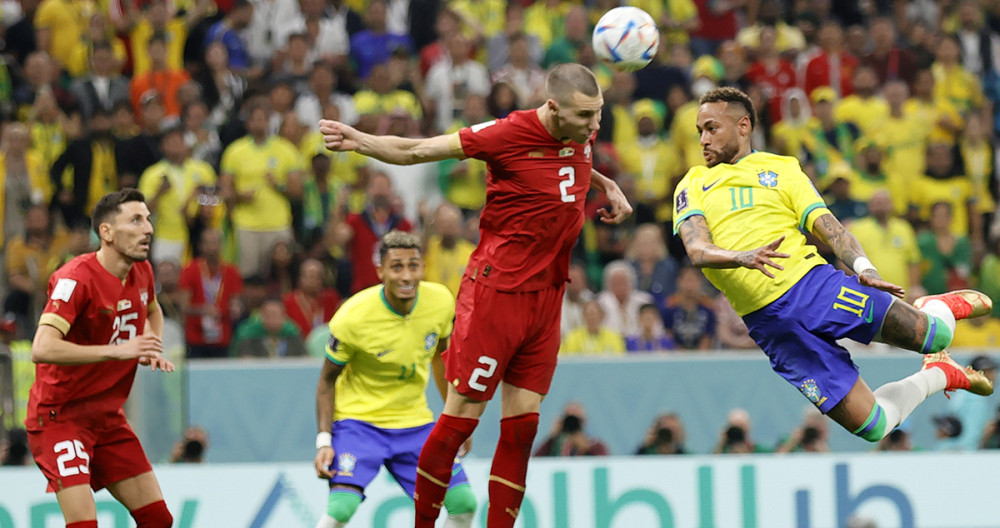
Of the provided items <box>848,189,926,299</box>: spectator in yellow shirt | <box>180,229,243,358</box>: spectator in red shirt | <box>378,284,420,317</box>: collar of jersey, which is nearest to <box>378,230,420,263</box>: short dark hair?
<box>378,284,420,317</box>: collar of jersey

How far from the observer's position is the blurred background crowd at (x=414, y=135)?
47.8ft

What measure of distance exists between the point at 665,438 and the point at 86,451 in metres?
5.40

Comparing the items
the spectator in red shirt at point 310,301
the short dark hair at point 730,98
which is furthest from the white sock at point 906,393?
the spectator in red shirt at point 310,301

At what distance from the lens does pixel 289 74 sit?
669 inches

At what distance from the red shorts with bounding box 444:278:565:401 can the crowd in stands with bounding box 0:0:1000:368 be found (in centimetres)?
547

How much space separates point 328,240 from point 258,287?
3.42 ft

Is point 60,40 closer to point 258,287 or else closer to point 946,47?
point 258,287

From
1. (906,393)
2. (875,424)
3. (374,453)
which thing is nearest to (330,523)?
(374,453)

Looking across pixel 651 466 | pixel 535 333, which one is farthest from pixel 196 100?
pixel 535 333

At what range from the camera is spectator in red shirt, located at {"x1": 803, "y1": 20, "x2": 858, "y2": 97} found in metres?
17.4

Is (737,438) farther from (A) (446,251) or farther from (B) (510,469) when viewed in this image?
(B) (510,469)

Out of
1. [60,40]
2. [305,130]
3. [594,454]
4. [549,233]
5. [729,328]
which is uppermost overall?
[60,40]

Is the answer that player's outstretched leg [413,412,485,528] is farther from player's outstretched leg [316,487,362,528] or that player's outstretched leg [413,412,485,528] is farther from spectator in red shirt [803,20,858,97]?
spectator in red shirt [803,20,858,97]

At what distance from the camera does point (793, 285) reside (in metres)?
8.40
